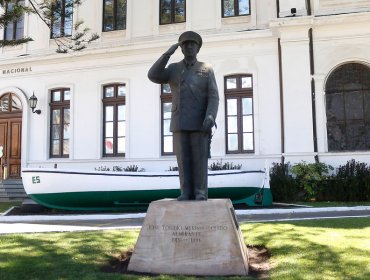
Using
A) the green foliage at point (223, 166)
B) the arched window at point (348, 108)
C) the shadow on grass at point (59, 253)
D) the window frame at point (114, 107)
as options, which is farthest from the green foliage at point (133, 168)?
the shadow on grass at point (59, 253)

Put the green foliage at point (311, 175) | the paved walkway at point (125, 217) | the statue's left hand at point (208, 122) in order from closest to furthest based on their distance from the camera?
1. the statue's left hand at point (208, 122)
2. the paved walkway at point (125, 217)
3. the green foliage at point (311, 175)

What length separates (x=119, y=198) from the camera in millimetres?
12344

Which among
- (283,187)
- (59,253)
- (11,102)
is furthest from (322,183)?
(11,102)

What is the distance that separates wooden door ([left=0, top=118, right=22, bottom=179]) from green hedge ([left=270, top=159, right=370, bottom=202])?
430 inches

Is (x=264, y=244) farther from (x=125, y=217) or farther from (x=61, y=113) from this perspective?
(x=61, y=113)

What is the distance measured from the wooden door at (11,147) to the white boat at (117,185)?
21.9 feet

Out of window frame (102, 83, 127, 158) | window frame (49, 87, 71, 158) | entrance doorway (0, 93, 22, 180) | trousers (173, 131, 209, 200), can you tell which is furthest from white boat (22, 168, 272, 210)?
entrance doorway (0, 93, 22, 180)

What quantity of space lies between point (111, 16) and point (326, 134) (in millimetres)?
9842

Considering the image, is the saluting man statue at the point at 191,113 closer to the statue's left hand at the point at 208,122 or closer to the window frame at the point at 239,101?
the statue's left hand at the point at 208,122

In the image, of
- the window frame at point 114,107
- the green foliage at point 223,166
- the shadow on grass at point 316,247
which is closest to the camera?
the shadow on grass at point 316,247

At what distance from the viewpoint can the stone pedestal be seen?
16.4 ft

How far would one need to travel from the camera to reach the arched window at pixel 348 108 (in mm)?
14492

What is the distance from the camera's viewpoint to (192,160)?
562 cm

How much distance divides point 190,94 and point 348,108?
1061 cm
